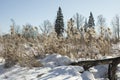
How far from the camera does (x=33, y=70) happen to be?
626cm

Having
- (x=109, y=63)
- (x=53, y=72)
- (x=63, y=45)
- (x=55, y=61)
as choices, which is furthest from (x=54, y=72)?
(x=63, y=45)

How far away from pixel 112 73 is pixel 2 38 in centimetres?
411

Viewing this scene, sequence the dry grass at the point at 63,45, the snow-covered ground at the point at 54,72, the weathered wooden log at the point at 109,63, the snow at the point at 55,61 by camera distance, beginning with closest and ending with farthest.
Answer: the snow-covered ground at the point at 54,72 → the weathered wooden log at the point at 109,63 → the snow at the point at 55,61 → the dry grass at the point at 63,45

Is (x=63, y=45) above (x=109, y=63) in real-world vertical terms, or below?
above

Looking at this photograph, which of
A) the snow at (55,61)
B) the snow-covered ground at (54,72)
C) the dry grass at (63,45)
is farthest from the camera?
the dry grass at (63,45)

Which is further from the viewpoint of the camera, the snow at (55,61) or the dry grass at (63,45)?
the dry grass at (63,45)

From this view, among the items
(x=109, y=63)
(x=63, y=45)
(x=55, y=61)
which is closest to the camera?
(x=109, y=63)

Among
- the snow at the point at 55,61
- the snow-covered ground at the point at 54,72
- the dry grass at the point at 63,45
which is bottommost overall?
the snow-covered ground at the point at 54,72

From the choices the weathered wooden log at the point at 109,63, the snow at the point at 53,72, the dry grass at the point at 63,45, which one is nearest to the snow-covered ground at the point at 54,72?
the snow at the point at 53,72

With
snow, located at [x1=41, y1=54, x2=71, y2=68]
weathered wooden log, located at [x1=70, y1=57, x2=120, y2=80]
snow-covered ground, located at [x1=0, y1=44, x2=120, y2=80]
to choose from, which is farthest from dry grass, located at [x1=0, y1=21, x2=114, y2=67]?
weathered wooden log, located at [x1=70, y1=57, x2=120, y2=80]

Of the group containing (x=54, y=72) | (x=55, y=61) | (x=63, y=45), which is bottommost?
(x=54, y=72)

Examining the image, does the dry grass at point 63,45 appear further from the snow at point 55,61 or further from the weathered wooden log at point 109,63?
the weathered wooden log at point 109,63

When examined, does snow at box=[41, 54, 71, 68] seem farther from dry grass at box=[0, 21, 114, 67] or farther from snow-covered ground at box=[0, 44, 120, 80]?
dry grass at box=[0, 21, 114, 67]

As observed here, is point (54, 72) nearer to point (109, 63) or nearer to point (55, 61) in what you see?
point (55, 61)
